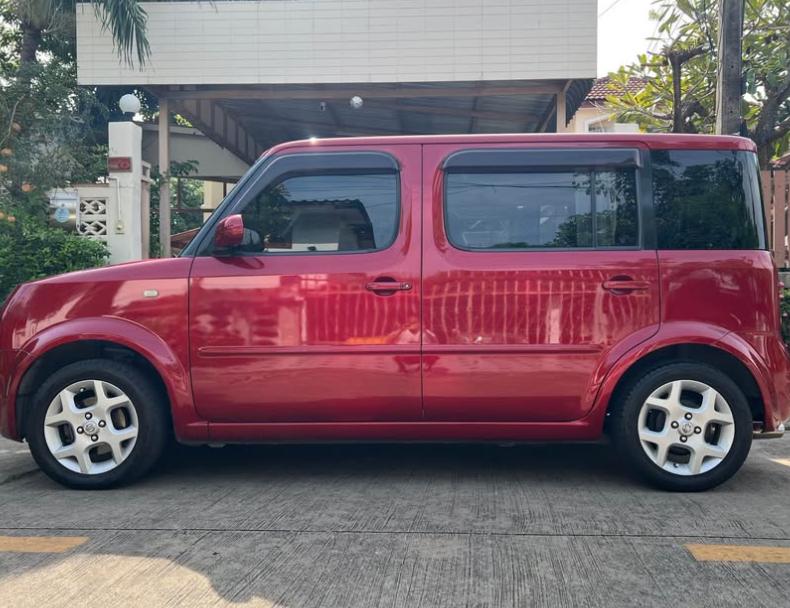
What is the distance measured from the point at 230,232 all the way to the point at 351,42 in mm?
8077

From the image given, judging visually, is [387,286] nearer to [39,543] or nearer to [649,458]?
[649,458]

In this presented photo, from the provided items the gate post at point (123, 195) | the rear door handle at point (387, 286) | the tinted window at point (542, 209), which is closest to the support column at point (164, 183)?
the gate post at point (123, 195)

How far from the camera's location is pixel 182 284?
4352mm

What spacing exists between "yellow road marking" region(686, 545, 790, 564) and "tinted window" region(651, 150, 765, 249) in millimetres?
1714

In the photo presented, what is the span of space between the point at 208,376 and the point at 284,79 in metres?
8.29

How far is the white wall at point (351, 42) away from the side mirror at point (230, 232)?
7.81 meters

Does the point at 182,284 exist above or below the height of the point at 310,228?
below

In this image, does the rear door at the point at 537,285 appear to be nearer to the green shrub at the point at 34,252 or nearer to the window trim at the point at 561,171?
the window trim at the point at 561,171

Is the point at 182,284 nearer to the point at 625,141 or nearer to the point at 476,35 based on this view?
the point at 625,141

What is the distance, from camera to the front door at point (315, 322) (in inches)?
169

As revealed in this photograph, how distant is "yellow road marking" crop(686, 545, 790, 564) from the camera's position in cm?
313

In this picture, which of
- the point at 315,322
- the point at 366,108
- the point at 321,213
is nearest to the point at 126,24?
the point at 366,108

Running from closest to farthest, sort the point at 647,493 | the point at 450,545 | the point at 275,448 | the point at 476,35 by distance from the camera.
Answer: the point at 450,545, the point at 647,493, the point at 275,448, the point at 476,35

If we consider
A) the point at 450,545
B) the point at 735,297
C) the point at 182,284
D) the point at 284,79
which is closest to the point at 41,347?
the point at 182,284
